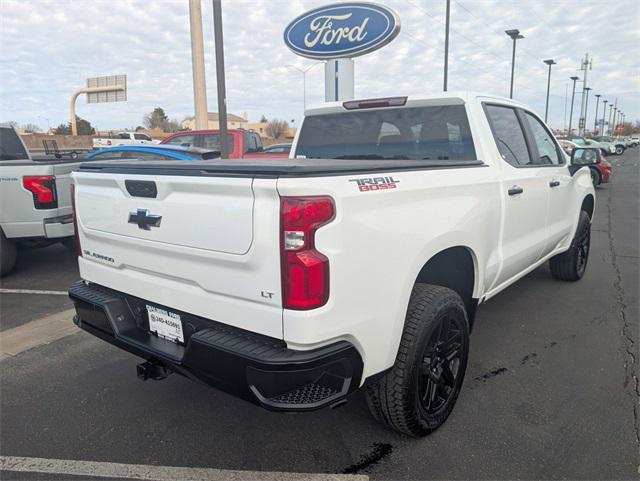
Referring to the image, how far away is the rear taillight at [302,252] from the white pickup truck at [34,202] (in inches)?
185

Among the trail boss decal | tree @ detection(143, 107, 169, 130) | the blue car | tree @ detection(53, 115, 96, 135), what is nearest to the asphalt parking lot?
the trail boss decal

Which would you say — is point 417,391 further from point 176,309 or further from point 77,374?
point 77,374

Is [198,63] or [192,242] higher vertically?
[198,63]

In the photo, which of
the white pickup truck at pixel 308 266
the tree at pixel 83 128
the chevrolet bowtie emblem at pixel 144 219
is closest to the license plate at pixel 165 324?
the white pickup truck at pixel 308 266

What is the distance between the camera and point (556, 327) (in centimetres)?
439

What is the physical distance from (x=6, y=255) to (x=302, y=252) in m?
5.52

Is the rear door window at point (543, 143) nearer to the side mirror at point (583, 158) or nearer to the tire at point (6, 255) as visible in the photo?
the side mirror at point (583, 158)

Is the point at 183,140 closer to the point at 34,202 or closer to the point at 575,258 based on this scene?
the point at 34,202

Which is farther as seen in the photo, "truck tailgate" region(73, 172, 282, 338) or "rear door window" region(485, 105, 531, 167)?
"rear door window" region(485, 105, 531, 167)

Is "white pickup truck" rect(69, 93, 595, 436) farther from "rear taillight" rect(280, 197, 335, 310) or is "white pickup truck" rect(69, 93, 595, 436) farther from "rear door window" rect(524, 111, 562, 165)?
"rear door window" rect(524, 111, 562, 165)

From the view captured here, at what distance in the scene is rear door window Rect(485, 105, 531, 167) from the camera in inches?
144

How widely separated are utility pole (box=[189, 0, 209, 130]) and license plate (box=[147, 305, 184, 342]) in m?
14.8

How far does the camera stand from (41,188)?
5.64m

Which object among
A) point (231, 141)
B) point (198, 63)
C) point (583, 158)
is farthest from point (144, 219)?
point (198, 63)
